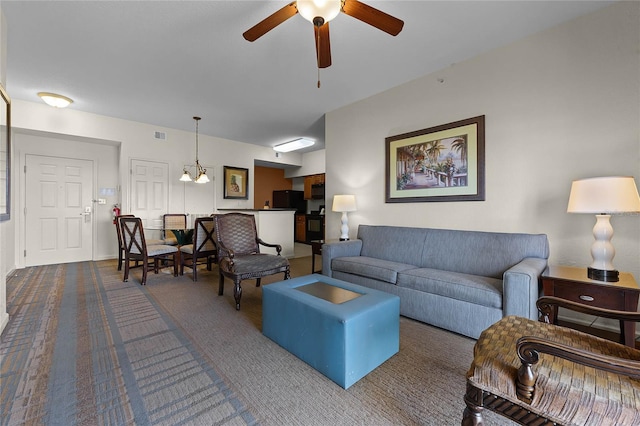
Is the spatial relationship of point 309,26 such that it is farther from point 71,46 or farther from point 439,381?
point 439,381

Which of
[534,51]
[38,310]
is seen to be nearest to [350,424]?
[38,310]

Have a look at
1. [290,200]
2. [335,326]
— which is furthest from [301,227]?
[335,326]

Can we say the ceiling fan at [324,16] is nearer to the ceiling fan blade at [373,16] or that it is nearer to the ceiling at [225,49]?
the ceiling fan blade at [373,16]

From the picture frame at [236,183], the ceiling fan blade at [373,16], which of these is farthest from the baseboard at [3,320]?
the picture frame at [236,183]

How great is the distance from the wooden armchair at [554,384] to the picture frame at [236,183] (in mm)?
6216

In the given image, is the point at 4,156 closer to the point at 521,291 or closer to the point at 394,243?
the point at 394,243

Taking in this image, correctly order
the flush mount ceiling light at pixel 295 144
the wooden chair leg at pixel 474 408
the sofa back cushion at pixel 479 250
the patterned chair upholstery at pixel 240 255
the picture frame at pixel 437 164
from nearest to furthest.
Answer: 1. the wooden chair leg at pixel 474 408
2. the sofa back cushion at pixel 479 250
3. the patterned chair upholstery at pixel 240 255
4. the picture frame at pixel 437 164
5. the flush mount ceiling light at pixel 295 144

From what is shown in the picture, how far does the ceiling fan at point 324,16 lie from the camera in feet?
5.33

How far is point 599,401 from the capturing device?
889 mm

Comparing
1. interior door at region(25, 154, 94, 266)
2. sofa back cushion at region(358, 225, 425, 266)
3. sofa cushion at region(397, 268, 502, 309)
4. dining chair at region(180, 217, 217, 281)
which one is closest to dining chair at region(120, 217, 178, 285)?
dining chair at region(180, 217, 217, 281)

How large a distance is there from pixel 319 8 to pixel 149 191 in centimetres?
523

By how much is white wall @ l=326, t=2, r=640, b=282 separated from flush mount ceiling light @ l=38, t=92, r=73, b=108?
509 centimetres

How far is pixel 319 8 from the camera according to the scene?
161 centimetres

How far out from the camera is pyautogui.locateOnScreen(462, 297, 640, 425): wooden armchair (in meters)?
0.87
